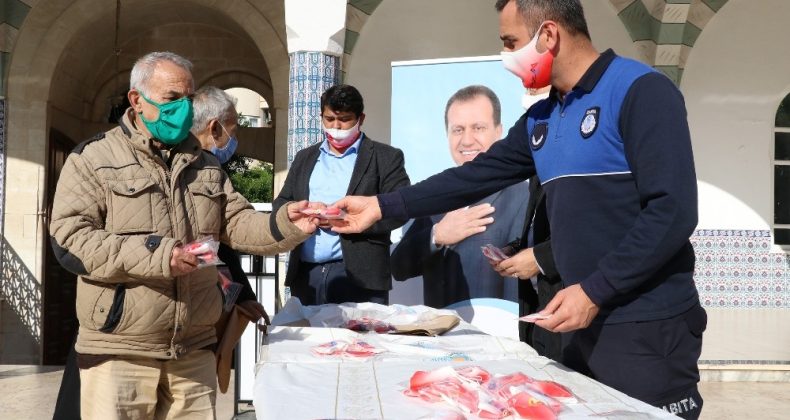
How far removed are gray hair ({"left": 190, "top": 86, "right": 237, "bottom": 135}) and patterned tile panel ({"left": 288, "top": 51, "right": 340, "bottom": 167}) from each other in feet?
9.45

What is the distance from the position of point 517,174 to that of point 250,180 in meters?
32.0

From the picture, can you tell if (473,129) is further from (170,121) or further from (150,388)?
(150,388)

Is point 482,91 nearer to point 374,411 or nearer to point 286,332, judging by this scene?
point 286,332

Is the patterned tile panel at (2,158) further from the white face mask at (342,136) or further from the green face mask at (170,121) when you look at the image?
the green face mask at (170,121)

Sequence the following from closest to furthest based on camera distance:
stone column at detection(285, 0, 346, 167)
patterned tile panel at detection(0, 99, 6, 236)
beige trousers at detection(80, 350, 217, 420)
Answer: beige trousers at detection(80, 350, 217, 420) → stone column at detection(285, 0, 346, 167) → patterned tile panel at detection(0, 99, 6, 236)

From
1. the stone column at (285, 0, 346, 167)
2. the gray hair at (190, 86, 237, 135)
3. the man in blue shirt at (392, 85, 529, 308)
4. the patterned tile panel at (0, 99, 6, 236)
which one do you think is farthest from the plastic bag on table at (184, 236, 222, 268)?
the patterned tile panel at (0, 99, 6, 236)

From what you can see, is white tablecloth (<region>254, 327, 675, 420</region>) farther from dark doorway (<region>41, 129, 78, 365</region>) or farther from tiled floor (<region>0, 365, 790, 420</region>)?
dark doorway (<region>41, 129, 78, 365</region>)

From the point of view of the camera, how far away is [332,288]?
4.18m

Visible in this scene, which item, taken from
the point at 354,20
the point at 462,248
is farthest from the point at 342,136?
the point at 354,20

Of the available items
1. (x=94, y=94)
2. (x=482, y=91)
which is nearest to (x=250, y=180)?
(x=94, y=94)

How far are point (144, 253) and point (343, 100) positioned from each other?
5.94 feet

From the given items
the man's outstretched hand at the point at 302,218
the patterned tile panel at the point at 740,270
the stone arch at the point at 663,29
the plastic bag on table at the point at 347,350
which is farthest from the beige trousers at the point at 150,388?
the patterned tile panel at the point at 740,270

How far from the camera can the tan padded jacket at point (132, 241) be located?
2.68 m

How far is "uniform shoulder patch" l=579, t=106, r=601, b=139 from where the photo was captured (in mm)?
2291
